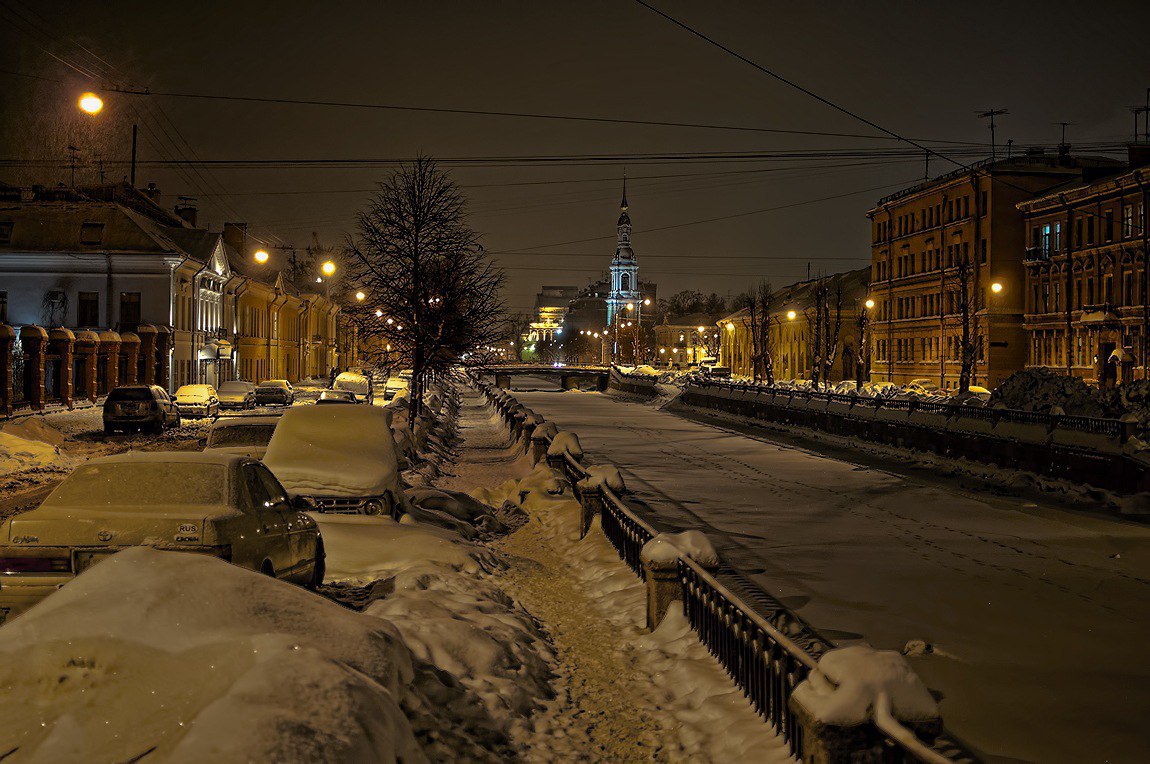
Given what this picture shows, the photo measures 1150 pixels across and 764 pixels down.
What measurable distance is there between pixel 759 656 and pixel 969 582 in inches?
294

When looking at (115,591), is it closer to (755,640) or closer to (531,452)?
(755,640)

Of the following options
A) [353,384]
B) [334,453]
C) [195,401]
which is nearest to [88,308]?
[353,384]

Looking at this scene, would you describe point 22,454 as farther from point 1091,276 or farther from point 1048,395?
point 1091,276

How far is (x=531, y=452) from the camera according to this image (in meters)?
26.7

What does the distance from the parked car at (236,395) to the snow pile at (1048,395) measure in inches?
1383

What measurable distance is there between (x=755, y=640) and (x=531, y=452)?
755 inches

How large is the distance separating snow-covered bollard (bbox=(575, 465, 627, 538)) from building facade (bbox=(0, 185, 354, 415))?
3826 centimetres

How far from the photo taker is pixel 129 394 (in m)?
36.2

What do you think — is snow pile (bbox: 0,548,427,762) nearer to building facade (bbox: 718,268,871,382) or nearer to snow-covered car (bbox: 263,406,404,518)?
snow-covered car (bbox: 263,406,404,518)

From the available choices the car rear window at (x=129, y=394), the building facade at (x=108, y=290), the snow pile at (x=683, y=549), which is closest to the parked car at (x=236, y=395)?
the building facade at (x=108, y=290)

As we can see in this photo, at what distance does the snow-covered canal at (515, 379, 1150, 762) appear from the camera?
333 inches

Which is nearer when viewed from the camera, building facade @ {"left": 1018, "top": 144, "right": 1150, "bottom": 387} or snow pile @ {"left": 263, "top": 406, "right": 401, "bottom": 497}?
snow pile @ {"left": 263, "top": 406, "right": 401, "bottom": 497}

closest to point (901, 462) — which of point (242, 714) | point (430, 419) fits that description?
point (430, 419)

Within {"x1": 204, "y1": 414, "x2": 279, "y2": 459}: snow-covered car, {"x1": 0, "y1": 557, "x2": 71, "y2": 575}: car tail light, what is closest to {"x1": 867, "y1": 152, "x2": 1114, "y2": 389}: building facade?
{"x1": 204, "y1": 414, "x2": 279, "y2": 459}: snow-covered car
